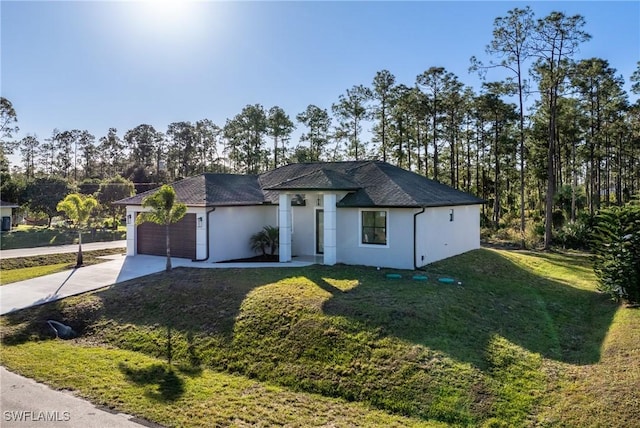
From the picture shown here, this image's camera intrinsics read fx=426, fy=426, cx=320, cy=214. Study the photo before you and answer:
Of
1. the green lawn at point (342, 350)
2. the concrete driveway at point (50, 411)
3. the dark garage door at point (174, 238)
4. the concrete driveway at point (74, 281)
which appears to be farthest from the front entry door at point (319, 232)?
the concrete driveway at point (50, 411)

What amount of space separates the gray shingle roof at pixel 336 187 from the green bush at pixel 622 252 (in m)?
5.54

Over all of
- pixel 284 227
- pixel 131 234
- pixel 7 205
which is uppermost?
pixel 7 205

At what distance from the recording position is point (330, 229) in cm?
1591

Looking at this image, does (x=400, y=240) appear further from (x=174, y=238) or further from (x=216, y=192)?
(x=174, y=238)

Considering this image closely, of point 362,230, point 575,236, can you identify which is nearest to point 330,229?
point 362,230

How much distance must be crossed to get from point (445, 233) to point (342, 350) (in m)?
10.2

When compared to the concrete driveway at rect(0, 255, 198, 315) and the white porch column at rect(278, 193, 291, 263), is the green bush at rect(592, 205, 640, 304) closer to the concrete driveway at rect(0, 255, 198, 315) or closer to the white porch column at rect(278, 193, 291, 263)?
the white porch column at rect(278, 193, 291, 263)

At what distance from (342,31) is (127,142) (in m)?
61.0

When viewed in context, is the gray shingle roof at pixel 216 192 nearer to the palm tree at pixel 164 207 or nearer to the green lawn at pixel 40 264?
the palm tree at pixel 164 207

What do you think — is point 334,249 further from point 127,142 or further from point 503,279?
point 127,142

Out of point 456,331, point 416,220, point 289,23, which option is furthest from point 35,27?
point 456,331

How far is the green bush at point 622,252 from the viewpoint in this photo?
1037 cm

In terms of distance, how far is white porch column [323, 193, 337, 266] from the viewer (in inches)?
626

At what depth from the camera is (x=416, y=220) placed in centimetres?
1512
